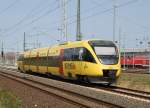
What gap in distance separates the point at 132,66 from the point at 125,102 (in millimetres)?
64107

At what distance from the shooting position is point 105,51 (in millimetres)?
27562

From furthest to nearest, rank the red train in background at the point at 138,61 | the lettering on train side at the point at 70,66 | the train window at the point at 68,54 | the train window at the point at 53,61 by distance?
the red train in background at the point at 138,61 → the train window at the point at 53,61 → the train window at the point at 68,54 → the lettering on train side at the point at 70,66

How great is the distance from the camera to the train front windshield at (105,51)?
27.1m

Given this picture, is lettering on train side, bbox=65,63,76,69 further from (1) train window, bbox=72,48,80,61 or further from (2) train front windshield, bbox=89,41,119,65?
(2) train front windshield, bbox=89,41,119,65

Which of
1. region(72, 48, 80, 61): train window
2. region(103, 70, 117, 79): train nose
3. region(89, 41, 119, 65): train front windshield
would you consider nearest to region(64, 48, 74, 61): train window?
region(72, 48, 80, 61): train window

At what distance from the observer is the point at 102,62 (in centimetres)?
2681

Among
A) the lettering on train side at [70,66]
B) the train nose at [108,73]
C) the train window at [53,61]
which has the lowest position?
the train nose at [108,73]

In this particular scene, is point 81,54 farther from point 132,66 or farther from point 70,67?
point 132,66

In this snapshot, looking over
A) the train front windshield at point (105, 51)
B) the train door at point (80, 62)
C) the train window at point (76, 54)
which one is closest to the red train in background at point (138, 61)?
the train window at point (76, 54)

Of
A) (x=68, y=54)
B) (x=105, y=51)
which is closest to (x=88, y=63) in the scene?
(x=105, y=51)

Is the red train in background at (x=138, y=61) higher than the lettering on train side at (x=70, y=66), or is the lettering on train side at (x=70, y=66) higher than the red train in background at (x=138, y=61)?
the red train in background at (x=138, y=61)

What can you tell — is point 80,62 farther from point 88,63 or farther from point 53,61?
Answer: point 53,61

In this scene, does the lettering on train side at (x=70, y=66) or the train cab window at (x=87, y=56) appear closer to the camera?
the train cab window at (x=87, y=56)

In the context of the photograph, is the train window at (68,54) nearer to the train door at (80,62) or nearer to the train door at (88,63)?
the train door at (80,62)
